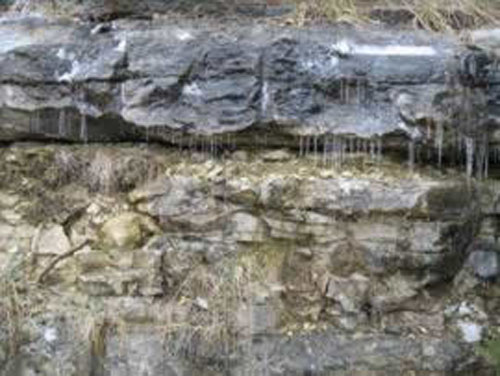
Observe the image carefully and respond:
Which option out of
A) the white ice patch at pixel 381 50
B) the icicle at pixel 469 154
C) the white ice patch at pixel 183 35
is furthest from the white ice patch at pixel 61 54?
the icicle at pixel 469 154

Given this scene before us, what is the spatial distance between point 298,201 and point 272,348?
2.21ft

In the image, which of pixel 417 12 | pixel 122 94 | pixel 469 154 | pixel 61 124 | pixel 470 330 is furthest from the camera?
pixel 417 12

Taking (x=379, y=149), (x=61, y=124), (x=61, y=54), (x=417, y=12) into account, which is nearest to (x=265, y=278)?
(x=379, y=149)

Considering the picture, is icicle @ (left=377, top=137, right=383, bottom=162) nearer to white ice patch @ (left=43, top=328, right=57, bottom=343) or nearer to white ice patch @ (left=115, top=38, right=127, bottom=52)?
white ice patch @ (left=115, top=38, right=127, bottom=52)

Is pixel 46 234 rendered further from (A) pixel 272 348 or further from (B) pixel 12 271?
(A) pixel 272 348

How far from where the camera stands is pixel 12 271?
4.47 meters

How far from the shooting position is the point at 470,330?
430cm

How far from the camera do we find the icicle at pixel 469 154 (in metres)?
4.39

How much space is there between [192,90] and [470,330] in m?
1.70

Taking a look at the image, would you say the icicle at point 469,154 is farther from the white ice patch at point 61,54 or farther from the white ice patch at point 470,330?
the white ice patch at point 61,54

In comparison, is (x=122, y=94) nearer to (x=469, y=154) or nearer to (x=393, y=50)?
(x=393, y=50)

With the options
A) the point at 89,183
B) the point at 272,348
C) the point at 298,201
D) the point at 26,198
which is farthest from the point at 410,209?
the point at 26,198

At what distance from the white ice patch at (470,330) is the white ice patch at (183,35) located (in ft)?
6.08

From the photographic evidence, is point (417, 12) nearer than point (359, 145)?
No
